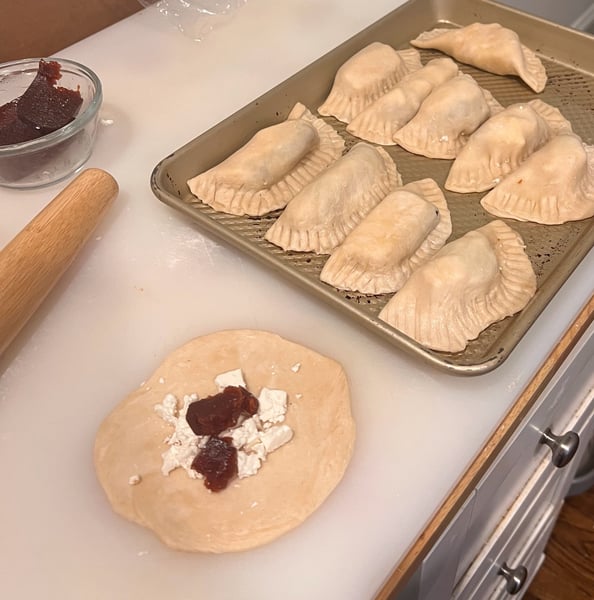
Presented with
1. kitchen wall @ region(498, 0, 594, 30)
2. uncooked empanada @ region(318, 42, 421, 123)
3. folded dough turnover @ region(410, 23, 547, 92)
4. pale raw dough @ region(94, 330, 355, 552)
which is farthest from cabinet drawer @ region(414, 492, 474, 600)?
kitchen wall @ region(498, 0, 594, 30)

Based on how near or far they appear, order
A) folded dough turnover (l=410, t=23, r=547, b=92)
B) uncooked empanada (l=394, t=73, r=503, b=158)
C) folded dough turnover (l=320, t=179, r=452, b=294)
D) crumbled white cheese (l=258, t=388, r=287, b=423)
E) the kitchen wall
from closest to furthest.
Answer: crumbled white cheese (l=258, t=388, r=287, b=423) < folded dough turnover (l=320, t=179, r=452, b=294) < uncooked empanada (l=394, t=73, r=503, b=158) < folded dough turnover (l=410, t=23, r=547, b=92) < the kitchen wall

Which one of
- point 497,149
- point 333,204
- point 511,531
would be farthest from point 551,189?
point 511,531

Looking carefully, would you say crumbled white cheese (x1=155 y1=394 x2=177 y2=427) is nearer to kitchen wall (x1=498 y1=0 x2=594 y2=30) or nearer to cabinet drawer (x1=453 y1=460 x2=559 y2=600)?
cabinet drawer (x1=453 y1=460 x2=559 y2=600)

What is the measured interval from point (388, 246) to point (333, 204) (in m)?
0.14

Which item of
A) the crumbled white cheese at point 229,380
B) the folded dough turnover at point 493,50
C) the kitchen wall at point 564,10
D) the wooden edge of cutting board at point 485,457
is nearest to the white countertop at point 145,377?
the wooden edge of cutting board at point 485,457

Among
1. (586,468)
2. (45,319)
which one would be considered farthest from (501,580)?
(45,319)

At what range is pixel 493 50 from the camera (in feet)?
4.33

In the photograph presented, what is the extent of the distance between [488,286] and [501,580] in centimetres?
64

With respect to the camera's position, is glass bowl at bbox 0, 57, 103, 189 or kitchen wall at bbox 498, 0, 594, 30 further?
kitchen wall at bbox 498, 0, 594, 30

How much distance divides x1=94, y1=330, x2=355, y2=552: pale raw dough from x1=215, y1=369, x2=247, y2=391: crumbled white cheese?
0.02 m

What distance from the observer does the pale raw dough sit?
70 cm

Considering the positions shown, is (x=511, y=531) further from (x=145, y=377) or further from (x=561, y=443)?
(x=145, y=377)

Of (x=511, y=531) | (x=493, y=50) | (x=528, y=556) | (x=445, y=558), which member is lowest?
(x=528, y=556)

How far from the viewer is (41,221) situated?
3.02 ft
